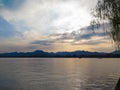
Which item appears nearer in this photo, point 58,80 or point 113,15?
point 113,15

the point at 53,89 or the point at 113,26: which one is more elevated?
the point at 113,26

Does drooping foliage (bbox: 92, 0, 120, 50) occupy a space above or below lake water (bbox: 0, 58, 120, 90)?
above

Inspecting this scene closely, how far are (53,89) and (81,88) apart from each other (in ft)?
15.7

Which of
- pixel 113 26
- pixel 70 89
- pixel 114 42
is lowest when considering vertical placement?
Answer: pixel 70 89

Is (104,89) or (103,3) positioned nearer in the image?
(103,3)

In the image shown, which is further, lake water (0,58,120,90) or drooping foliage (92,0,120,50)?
lake water (0,58,120,90)

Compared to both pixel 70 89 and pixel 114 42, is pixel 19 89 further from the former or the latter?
pixel 114 42

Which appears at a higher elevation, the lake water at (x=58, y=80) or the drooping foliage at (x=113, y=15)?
the drooping foliage at (x=113, y=15)

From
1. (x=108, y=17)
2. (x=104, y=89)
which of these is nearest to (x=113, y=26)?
(x=108, y=17)

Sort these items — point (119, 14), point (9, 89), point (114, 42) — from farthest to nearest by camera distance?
point (9, 89) → point (114, 42) → point (119, 14)

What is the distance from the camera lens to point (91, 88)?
3781cm

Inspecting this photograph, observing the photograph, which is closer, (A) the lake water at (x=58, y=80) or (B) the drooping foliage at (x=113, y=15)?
(B) the drooping foliage at (x=113, y=15)

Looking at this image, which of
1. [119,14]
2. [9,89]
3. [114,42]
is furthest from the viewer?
[9,89]

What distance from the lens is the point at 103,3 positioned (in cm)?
2088
